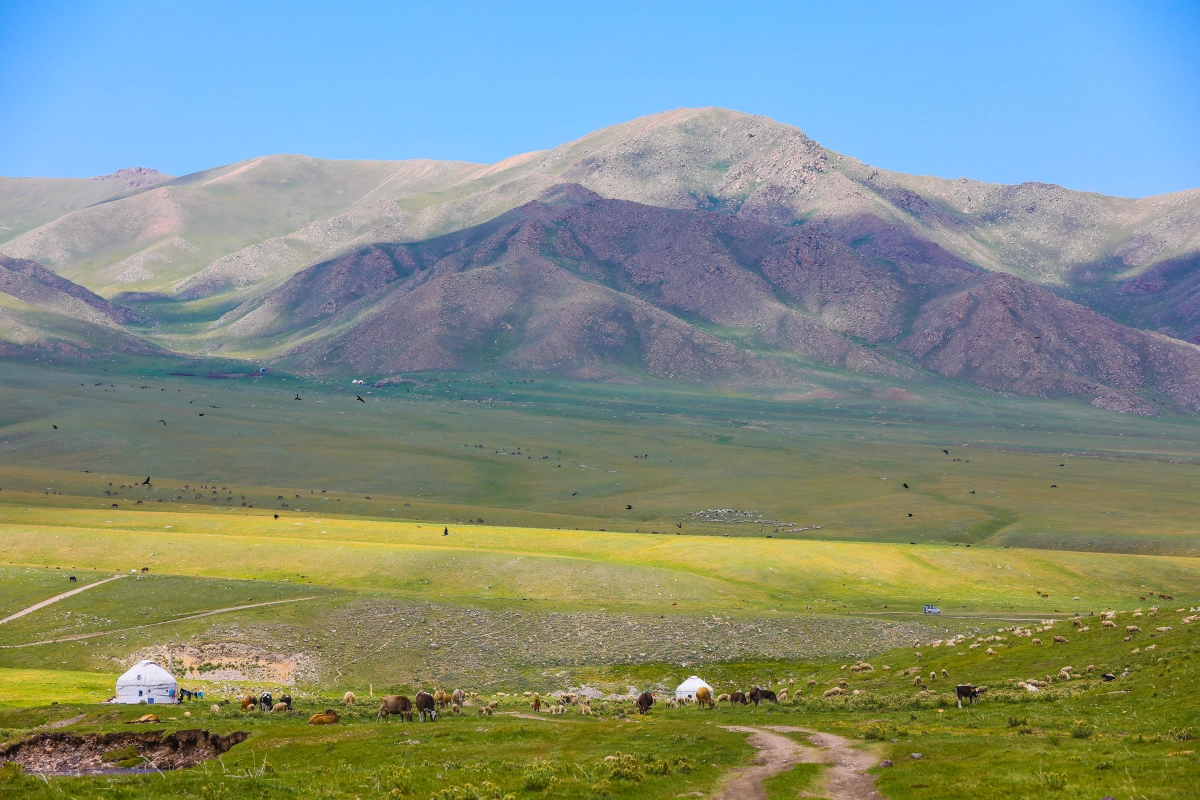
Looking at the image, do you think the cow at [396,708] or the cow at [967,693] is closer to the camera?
the cow at [967,693]

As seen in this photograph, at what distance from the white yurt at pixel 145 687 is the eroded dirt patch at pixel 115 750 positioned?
33.6 feet

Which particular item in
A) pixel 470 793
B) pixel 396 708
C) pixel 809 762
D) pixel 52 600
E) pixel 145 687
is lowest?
pixel 145 687

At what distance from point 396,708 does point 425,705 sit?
4.06 feet

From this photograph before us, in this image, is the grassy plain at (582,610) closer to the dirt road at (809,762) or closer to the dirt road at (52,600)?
the dirt road at (809,762)

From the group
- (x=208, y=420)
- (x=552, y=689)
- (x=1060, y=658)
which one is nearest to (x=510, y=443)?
(x=208, y=420)

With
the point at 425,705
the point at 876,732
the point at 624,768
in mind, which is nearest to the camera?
the point at 624,768

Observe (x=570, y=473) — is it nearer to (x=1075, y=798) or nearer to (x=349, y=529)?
(x=349, y=529)

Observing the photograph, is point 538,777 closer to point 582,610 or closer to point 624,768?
point 624,768

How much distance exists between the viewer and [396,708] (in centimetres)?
3794

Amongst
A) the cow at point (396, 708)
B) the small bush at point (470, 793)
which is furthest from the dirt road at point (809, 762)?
the cow at point (396, 708)

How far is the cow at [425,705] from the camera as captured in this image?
37.3m

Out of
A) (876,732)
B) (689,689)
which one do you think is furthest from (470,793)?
(689,689)

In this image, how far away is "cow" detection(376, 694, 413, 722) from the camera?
37.8m

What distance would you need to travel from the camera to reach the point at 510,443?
19575 centimetres
